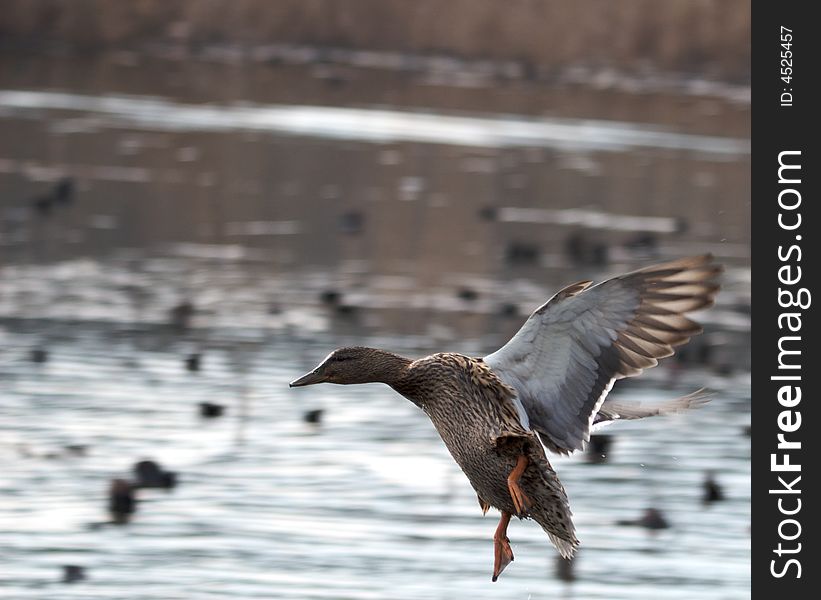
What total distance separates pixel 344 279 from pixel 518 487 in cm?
1059

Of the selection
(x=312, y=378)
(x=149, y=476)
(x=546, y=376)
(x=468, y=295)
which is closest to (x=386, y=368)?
(x=312, y=378)

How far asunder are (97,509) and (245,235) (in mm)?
9909

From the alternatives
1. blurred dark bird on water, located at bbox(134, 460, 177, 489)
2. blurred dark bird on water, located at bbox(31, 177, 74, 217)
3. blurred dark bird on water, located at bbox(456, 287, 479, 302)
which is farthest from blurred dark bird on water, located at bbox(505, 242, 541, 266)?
blurred dark bird on water, located at bbox(134, 460, 177, 489)

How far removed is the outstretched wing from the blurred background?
214cm

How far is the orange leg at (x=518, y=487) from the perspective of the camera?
6410 millimetres

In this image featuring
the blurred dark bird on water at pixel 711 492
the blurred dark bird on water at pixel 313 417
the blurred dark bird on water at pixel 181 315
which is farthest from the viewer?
the blurred dark bird on water at pixel 181 315

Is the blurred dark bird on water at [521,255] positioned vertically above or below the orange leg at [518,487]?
below

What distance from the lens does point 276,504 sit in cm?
976

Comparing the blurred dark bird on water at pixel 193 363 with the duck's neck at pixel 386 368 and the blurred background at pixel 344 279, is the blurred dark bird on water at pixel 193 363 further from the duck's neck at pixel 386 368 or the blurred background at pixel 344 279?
the duck's neck at pixel 386 368

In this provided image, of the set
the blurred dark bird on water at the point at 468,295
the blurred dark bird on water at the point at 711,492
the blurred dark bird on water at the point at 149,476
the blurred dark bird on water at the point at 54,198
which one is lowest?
the blurred dark bird on water at the point at 711,492

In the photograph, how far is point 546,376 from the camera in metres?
6.73

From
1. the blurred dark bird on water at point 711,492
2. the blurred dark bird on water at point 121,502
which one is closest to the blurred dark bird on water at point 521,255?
the blurred dark bird on water at point 711,492

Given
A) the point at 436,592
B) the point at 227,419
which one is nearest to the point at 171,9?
the point at 227,419

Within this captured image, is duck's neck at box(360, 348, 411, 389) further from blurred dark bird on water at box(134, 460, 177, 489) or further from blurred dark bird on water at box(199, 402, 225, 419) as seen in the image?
blurred dark bird on water at box(199, 402, 225, 419)
